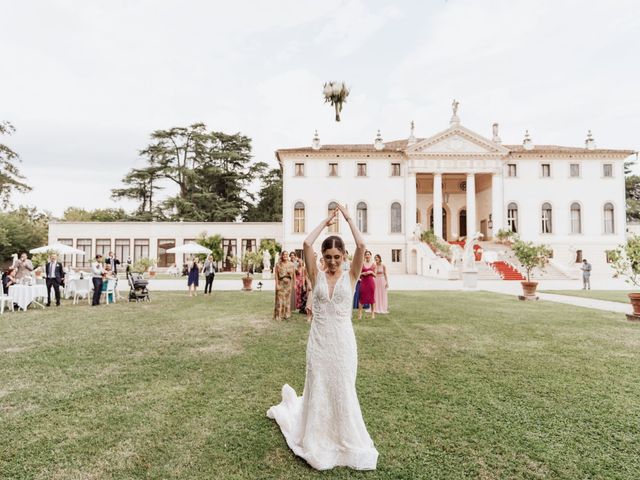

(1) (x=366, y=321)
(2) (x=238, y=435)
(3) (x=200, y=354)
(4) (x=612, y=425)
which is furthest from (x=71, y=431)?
(1) (x=366, y=321)

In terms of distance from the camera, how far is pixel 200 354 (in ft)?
21.2

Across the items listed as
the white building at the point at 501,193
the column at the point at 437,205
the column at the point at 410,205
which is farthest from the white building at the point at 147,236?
the column at the point at 437,205

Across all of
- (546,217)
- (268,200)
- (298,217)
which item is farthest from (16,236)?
(546,217)

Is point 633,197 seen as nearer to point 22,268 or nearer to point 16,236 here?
point 22,268

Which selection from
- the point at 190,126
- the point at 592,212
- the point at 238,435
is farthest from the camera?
the point at 190,126

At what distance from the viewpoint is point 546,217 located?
110 feet

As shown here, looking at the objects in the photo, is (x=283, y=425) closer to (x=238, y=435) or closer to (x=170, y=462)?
(x=238, y=435)

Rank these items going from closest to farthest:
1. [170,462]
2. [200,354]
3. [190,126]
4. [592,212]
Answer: [170,462], [200,354], [592,212], [190,126]

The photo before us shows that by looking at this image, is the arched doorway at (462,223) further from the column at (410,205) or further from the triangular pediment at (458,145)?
the column at (410,205)

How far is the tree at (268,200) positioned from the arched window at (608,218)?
3150 cm

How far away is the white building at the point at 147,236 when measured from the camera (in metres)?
37.1

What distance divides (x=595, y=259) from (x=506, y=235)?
8.80 metres

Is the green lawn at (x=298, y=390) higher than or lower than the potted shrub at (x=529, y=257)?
lower

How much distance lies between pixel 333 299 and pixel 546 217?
118ft
